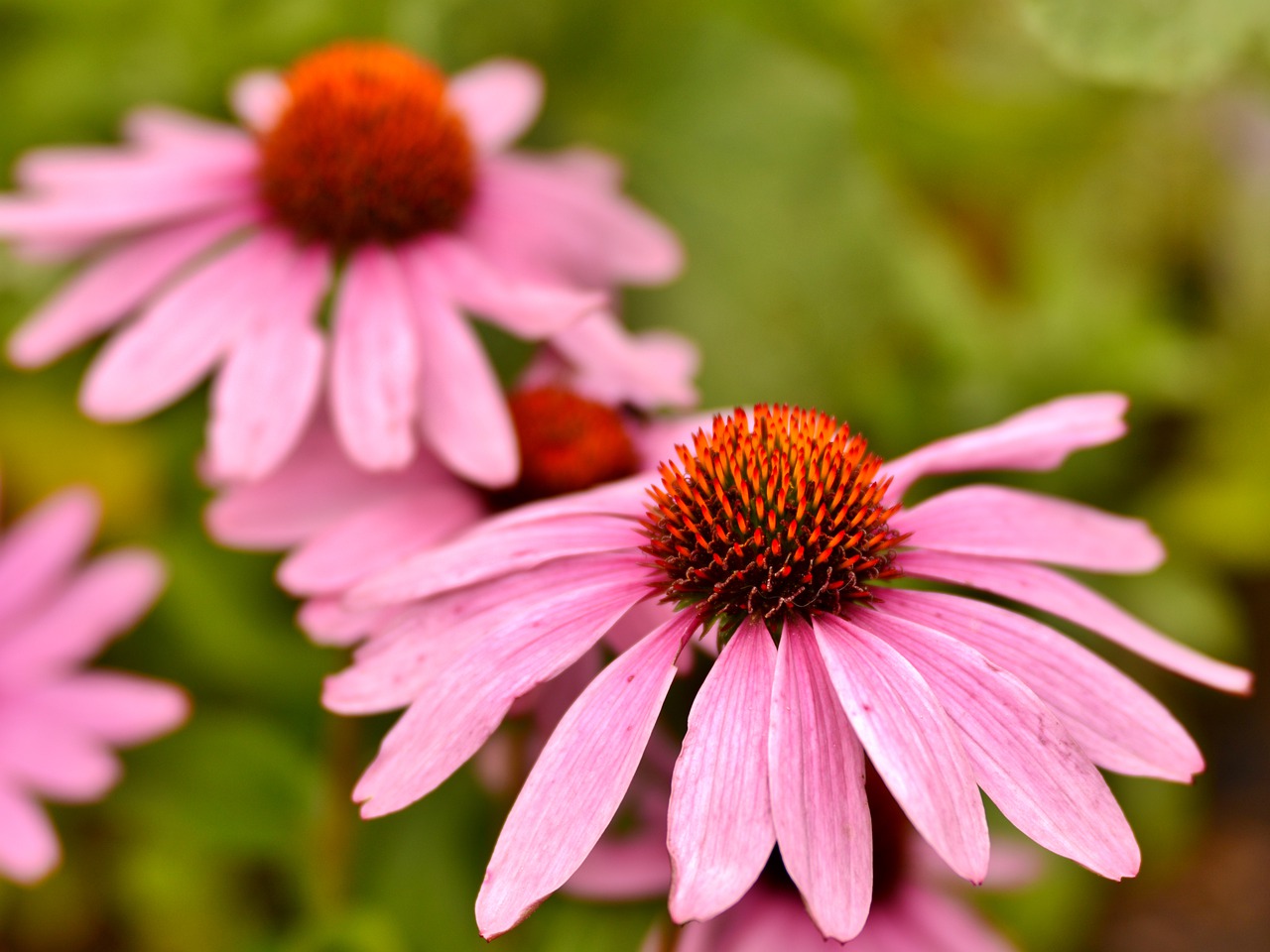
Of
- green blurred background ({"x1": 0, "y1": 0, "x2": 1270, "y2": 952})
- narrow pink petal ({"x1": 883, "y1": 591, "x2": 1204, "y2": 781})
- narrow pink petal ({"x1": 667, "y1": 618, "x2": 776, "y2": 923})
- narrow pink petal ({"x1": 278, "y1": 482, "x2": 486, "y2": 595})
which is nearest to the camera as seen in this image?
narrow pink petal ({"x1": 667, "y1": 618, "x2": 776, "y2": 923})

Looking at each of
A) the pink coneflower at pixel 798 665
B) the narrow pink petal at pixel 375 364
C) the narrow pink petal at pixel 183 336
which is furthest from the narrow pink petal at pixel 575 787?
the narrow pink petal at pixel 183 336

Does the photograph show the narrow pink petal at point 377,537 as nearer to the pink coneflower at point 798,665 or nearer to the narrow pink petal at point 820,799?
the pink coneflower at point 798,665

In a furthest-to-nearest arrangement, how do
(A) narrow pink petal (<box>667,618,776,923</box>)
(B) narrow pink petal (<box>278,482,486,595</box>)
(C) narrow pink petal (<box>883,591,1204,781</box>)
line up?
(B) narrow pink petal (<box>278,482,486,595</box>) < (C) narrow pink petal (<box>883,591,1204,781</box>) < (A) narrow pink petal (<box>667,618,776,923</box>)

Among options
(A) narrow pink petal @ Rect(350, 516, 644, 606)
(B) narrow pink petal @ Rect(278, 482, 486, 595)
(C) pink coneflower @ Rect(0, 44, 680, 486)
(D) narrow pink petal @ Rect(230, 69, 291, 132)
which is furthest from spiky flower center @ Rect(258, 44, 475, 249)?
(A) narrow pink petal @ Rect(350, 516, 644, 606)

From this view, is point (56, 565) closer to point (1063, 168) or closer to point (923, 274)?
point (923, 274)

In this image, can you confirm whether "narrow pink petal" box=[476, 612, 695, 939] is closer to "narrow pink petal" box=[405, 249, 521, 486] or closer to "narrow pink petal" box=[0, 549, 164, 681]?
"narrow pink petal" box=[405, 249, 521, 486]
